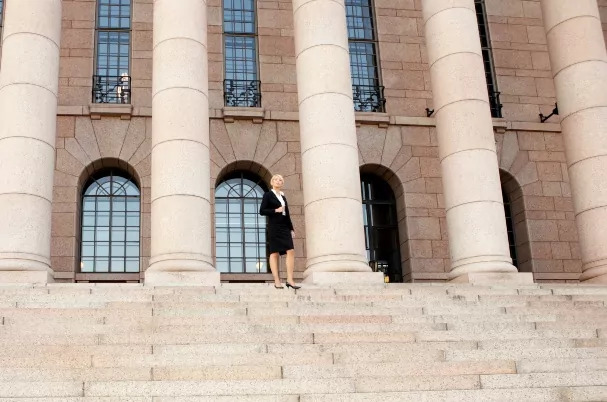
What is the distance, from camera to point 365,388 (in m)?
12.1

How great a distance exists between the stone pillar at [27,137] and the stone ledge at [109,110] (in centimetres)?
699

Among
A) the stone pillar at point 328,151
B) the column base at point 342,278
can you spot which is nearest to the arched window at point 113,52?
the stone pillar at point 328,151

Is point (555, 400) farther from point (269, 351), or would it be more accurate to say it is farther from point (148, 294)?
point (148, 294)

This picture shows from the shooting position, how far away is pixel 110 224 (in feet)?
98.2

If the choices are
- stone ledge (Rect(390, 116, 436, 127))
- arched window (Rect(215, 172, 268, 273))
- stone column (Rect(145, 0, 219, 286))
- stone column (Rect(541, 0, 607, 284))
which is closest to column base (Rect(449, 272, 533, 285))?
stone column (Rect(541, 0, 607, 284))

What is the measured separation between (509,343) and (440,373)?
2.21 metres

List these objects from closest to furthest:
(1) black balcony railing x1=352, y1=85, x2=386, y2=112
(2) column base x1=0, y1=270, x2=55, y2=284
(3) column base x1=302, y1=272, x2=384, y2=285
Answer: (2) column base x1=0, y1=270, x2=55, y2=284, (3) column base x1=302, y1=272, x2=384, y2=285, (1) black balcony railing x1=352, y1=85, x2=386, y2=112

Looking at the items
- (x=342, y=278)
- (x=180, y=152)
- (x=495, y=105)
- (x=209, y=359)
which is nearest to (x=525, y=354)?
(x=209, y=359)

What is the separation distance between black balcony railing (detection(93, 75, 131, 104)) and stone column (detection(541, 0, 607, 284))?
15190 mm

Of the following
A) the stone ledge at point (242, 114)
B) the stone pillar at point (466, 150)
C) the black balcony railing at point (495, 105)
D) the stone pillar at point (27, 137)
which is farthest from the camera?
the black balcony railing at point (495, 105)

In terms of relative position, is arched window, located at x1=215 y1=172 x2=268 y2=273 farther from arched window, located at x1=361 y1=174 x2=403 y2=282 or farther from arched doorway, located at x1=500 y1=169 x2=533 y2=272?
arched doorway, located at x1=500 y1=169 x2=533 y2=272

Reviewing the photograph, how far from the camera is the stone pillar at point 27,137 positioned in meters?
20.5

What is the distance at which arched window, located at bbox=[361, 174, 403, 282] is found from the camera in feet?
104

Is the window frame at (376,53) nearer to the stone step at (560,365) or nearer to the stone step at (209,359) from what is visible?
the stone step at (560,365)
